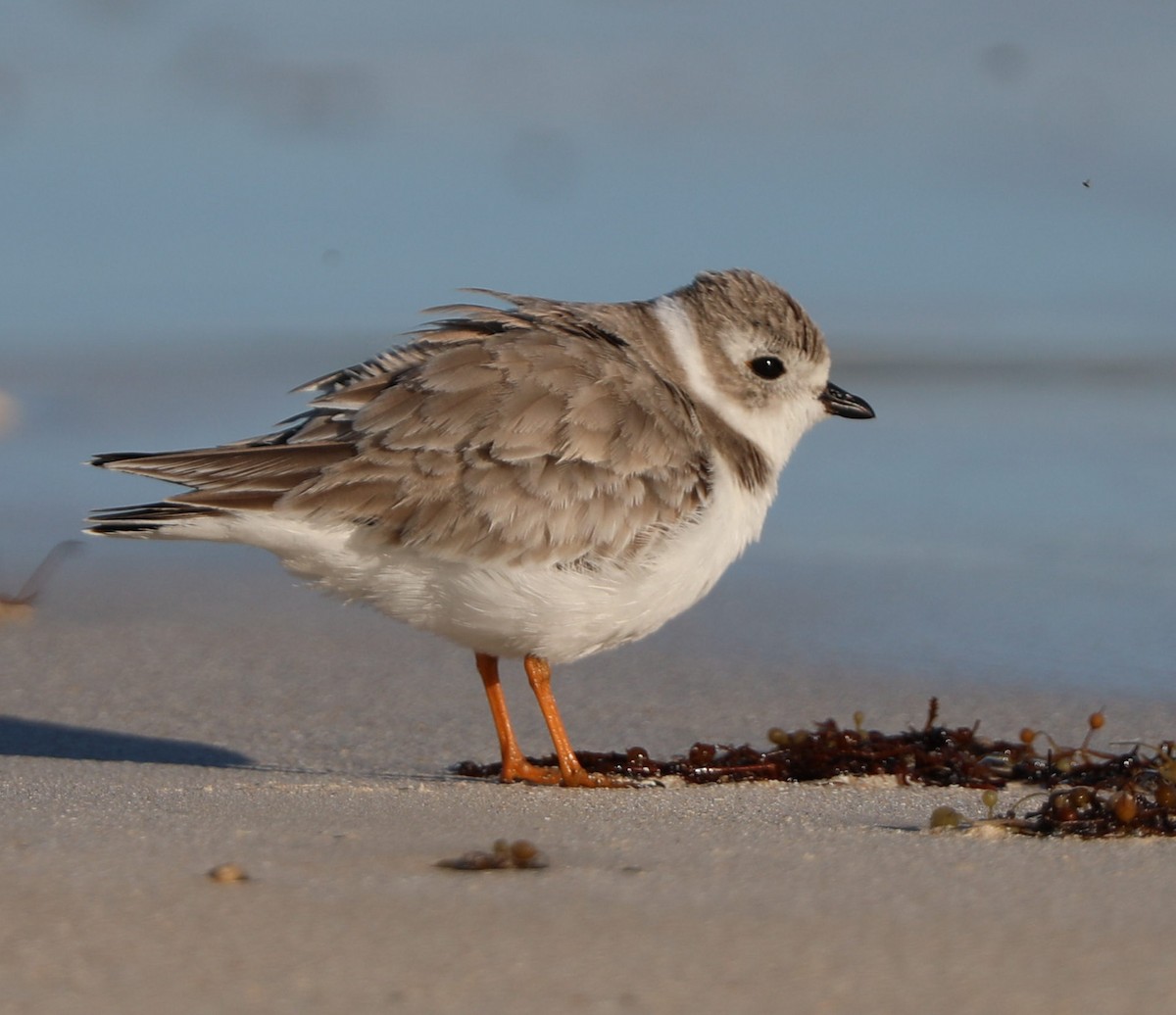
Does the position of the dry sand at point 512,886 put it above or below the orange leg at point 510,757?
below

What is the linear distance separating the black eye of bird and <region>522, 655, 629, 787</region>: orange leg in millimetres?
1128

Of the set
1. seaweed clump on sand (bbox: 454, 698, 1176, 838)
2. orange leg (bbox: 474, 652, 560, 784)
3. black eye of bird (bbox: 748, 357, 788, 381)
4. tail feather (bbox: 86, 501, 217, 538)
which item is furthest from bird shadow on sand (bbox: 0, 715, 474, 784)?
black eye of bird (bbox: 748, 357, 788, 381)

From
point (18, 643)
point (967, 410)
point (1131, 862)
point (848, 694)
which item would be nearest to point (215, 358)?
point (967, 410)

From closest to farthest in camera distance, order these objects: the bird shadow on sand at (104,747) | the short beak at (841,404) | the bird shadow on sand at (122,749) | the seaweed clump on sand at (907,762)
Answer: the seaweed clump on sand at (907,762), the bird shadow on sand at (122,749), the bird shadow on sand at (104,747), the short beak at (841,404)

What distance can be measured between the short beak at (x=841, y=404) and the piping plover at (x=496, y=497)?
759 mm

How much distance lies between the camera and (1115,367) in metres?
→ 11.2

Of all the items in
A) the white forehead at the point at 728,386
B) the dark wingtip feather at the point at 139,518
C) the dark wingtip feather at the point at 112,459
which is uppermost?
the white forehead at the point at 728,386

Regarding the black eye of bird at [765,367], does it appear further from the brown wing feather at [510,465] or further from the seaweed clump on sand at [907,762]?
the seaweed clump on sand at [907,762]

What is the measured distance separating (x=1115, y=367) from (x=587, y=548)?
7.16 meters

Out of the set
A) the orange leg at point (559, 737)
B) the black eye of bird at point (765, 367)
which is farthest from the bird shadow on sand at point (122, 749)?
the black eye of bird at point (765, 367)

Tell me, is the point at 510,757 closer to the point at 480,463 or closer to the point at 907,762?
the point at 480,463

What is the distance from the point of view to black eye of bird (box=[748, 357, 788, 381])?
5586 mm

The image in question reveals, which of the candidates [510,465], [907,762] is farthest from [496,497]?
[907,762]

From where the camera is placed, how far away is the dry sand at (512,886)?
2768mm
